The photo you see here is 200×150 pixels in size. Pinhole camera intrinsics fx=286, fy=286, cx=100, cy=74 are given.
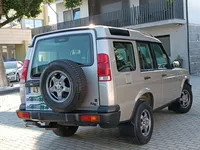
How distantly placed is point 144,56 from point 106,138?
1701 mm

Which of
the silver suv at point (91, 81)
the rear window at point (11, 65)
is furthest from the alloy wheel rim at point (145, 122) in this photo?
the rear window at point (11, 65)

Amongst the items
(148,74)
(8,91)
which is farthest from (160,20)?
(148,74)

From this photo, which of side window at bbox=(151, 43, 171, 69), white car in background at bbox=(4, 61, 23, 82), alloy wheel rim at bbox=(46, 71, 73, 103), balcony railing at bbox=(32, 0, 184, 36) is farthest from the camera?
white car in background at bbox=(4, 61, 23, 82)

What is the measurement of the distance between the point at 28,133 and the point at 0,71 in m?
8.52

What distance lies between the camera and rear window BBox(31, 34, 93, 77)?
4367mm

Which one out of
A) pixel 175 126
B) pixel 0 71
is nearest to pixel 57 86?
pixel 175 126

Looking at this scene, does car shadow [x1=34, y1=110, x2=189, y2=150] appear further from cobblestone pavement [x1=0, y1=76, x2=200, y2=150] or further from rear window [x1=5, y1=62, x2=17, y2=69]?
rear window [x1=5, y1=62, x2=17, y2=69]

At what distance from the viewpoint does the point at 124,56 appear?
183 inches

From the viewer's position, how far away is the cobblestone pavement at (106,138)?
4.91 metres

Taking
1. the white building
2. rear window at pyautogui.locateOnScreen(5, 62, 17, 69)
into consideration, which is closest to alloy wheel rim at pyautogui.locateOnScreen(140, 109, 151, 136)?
the white building

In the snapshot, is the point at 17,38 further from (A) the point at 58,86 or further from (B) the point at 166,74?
(A) the point at 58,86

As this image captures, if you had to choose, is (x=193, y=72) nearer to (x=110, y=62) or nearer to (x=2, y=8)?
(x=2, y=8)

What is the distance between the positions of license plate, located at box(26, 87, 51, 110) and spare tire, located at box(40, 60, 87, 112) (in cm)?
25

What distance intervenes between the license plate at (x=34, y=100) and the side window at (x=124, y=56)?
1.33m
